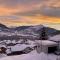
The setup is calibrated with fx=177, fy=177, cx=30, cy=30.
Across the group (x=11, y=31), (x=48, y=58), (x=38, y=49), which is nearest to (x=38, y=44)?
(x=38, y=49)

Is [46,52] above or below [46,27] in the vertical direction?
below

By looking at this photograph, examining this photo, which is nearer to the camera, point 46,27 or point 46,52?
point 46,52

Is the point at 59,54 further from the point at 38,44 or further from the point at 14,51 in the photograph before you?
the point at 14,51

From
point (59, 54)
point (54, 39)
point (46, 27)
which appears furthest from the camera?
point (46, 27)

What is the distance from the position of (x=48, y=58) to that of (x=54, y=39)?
A: 4.28m

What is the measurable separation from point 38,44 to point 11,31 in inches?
721

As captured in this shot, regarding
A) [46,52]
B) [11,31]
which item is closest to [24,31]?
[11,31]

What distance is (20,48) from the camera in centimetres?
1883

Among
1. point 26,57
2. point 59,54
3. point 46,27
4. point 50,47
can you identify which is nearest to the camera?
point 26,57

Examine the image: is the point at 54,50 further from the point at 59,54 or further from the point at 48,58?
the point at 48,58

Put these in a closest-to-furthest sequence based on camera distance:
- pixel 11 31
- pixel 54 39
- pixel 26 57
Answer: pixel 26 57
pixel 54 39
pixel 11 31

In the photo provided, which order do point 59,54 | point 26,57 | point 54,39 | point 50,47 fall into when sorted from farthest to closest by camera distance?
1. point 54,39
2. point 50,47
3. point 59,54
4. point 26,57

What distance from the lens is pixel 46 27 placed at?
78.2ft

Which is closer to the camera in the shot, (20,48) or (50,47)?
(50,47)
